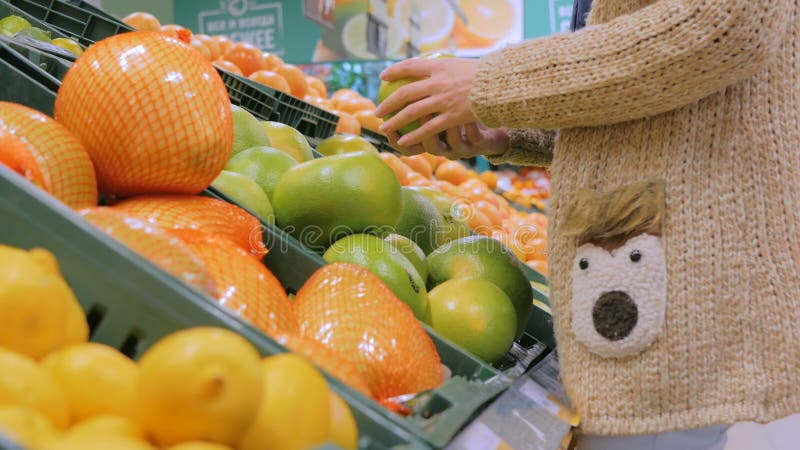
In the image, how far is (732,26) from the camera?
0.95 meters

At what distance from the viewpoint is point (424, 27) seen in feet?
21.7

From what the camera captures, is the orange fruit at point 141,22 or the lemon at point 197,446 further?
the orange fruit at point 141,22

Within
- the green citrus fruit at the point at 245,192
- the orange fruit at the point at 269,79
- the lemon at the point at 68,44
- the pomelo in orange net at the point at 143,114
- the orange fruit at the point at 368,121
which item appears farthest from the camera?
the orange fruit at the point at 368,121

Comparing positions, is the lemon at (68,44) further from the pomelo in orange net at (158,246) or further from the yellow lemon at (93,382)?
the yellow lemon at (93,382)

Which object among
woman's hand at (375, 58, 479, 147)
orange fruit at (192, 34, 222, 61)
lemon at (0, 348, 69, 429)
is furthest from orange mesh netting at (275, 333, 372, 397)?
orange fruit at (192, 34, 222, 61)

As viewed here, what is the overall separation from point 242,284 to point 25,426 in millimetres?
422

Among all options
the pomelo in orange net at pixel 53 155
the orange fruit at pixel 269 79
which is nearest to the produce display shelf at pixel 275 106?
the orange fruit at pixel 269 79

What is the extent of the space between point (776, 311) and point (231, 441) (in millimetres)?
903

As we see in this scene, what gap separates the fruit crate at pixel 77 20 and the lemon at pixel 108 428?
1.94m

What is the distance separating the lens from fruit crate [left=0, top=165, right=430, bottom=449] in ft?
2.29

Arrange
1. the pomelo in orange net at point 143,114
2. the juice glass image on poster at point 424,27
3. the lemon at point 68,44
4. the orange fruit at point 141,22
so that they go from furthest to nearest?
the juice glass image on poster at point 424,27 → the orange fruit at point 141,22 → the lemon at point 68,44 → the pomelo in orange net at point 143,114

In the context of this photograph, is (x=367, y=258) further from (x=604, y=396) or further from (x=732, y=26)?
(x=732, y=26)

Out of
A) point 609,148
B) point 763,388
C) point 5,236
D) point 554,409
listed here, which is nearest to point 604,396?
point 554,409

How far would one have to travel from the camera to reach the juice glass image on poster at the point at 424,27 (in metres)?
6.29
